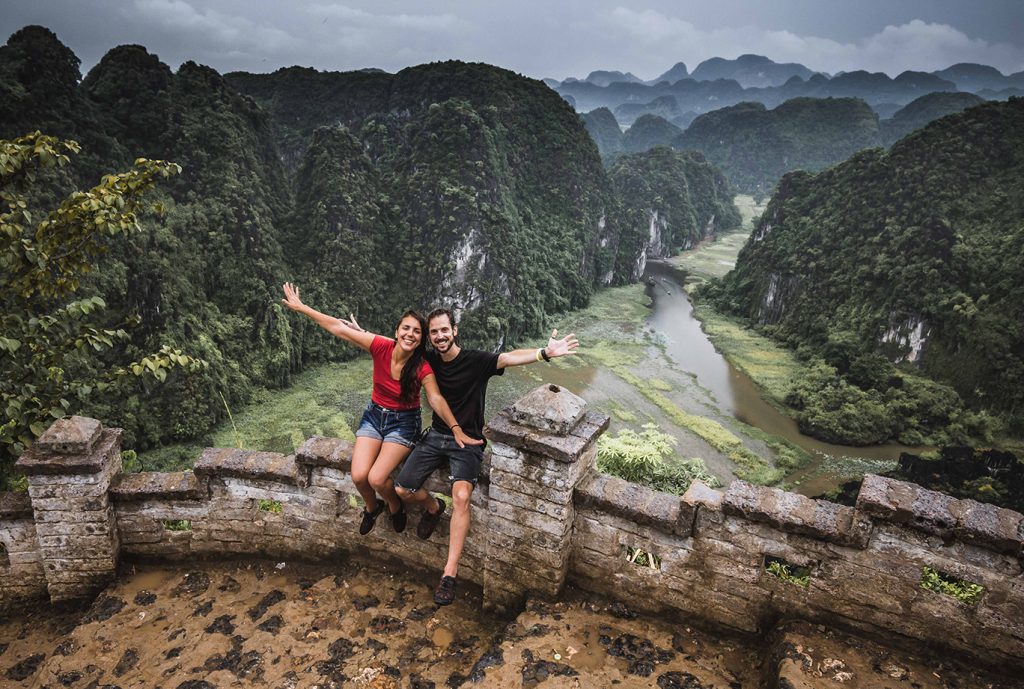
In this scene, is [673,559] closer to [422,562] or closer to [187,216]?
[422,562]

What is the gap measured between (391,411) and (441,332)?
0.90m

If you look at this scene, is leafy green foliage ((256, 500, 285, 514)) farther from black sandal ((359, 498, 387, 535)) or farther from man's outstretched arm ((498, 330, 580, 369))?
man's outstretched arm ((498, 330, 580, 369))

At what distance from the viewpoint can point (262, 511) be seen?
5496 mm

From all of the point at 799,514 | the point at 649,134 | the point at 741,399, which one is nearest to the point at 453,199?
the point at 741,399

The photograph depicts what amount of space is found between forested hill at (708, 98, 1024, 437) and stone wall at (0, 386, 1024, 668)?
3407 centimetres

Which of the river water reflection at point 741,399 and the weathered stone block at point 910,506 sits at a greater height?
the weathered stone block at point 910,506

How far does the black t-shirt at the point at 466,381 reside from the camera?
4438 mm

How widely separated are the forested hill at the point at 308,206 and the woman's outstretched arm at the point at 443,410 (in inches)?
1007

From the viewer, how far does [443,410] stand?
438cm

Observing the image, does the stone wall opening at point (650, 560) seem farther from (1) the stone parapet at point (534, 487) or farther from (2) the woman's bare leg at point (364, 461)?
(2) the woman's bare leg at point (364, 461)

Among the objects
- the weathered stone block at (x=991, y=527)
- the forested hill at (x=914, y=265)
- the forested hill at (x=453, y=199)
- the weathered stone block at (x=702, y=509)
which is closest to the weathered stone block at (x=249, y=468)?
the weathered stone block at (x=702, y=509)

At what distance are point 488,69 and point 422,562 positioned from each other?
79.4m

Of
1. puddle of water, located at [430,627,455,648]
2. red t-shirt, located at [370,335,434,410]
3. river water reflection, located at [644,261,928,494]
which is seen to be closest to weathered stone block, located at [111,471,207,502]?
red t-shirt, located at [370,335,434,410]

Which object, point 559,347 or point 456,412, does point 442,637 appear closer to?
point 456,412
